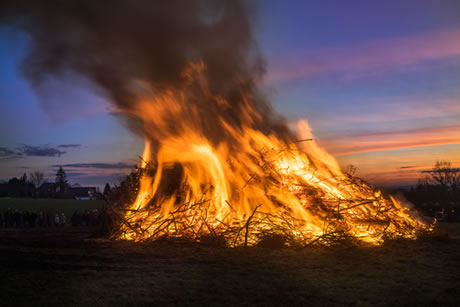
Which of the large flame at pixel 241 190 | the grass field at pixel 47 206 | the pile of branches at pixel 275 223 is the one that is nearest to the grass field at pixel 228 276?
the pile of branches at pixel 275 223

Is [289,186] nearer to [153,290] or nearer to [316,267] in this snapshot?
[316,267]

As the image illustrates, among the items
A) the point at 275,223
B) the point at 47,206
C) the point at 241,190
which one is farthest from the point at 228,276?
the point at 47,206

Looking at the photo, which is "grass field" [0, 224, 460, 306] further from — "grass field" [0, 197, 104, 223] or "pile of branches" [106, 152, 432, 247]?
"grass field" [0, 197, 104, 223]

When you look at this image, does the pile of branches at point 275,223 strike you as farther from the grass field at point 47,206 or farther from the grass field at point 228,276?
the grass field at point 47,206

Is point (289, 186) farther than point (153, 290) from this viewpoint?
Yes

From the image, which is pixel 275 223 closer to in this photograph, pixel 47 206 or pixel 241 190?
pixel 241 190

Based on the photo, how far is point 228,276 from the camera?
625 centimetres

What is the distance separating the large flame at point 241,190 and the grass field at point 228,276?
1203 mm

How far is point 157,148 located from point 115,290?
7998mm

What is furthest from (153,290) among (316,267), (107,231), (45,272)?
(107,231)

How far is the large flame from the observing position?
10.6m

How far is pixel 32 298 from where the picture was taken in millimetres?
4918

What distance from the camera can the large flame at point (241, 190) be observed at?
1061cm

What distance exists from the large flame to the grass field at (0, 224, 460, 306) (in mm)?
1203
